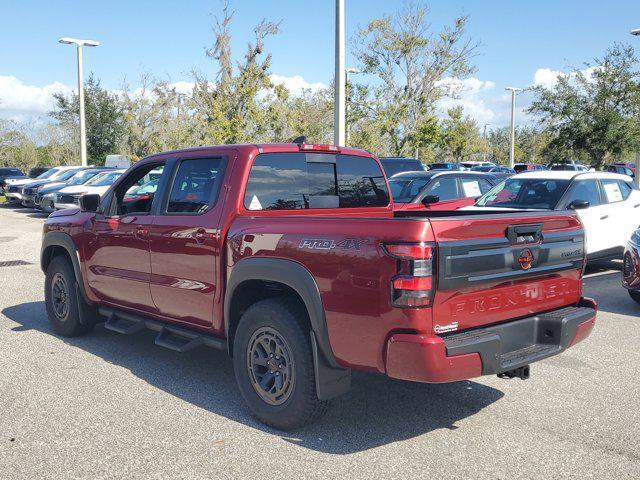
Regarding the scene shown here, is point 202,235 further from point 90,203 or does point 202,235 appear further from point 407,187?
point 407,187

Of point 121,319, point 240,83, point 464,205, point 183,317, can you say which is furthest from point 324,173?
point 240,83

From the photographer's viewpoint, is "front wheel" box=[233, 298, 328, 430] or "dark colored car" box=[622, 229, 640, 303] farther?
"dark colored car" box=[622, 229, 640, 303]

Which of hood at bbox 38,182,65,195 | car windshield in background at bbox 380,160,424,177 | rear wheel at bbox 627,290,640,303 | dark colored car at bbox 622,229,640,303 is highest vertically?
car windshield in background at bbox 380,160,424,177

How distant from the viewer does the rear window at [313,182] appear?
4.74m

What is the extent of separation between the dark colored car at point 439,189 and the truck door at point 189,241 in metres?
6.93

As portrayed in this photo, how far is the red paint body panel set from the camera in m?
3.49

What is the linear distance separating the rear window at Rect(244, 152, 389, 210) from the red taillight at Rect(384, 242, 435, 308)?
157cm

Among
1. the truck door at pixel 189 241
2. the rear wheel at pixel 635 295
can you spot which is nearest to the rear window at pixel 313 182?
the truck door at pixel 189 241

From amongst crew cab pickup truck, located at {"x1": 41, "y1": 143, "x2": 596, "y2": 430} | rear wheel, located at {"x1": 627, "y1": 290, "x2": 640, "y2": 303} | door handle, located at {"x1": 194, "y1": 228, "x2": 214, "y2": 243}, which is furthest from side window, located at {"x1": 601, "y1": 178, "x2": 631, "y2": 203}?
door handle, located at {"x1": 194, "y1": 228, "x2": 214, "y2": 243}

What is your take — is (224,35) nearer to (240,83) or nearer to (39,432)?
(240,83)

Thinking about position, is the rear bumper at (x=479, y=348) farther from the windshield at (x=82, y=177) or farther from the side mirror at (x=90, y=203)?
the windshield at (x=82, y=177)

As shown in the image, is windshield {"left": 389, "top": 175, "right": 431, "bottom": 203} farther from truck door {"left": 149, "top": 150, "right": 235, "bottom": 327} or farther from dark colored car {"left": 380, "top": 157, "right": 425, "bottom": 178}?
truck door {"left": 149, "top": 150, "right": 235, "bottom": 327}

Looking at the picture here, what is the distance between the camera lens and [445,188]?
12.3 meters

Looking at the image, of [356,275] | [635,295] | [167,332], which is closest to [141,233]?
[167,332]
